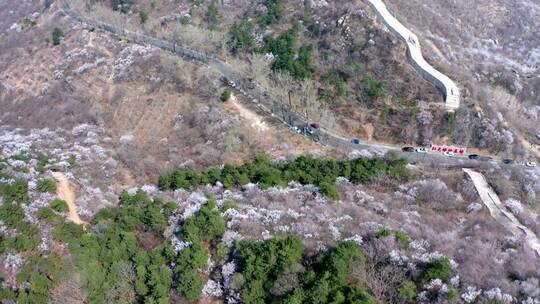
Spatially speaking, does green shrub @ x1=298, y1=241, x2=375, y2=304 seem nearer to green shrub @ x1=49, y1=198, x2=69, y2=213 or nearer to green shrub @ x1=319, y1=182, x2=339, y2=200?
green shrub @ x1=319, y1=182, x2=339, y2=200

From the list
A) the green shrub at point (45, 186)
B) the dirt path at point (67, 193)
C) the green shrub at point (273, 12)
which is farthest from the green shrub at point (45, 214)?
the green shrub at point (273, 12)

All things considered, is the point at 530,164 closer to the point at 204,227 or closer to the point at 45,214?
the point at 204,227

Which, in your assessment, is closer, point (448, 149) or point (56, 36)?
point (448, 149)

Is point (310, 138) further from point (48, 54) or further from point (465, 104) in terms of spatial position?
point (48, 54)

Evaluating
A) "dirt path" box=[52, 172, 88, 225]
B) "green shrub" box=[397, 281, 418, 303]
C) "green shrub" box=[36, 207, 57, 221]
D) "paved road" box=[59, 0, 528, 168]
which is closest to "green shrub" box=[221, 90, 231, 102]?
"paved road" box=[59, 0, 528, 168]

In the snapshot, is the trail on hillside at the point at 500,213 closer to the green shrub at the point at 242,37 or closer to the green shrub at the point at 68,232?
the green shrub at the point at 68,232

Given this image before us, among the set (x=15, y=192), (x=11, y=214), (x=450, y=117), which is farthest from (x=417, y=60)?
(x=11, y=214)
